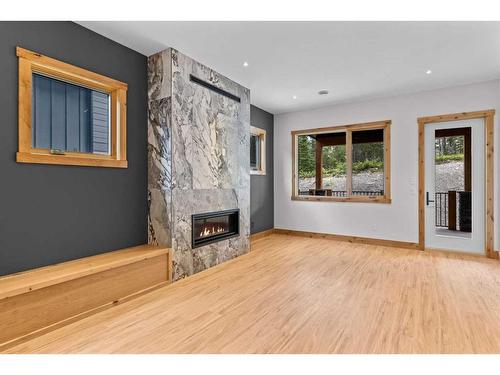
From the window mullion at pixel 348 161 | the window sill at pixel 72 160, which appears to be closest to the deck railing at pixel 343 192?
the window mullion at pixel 348 161

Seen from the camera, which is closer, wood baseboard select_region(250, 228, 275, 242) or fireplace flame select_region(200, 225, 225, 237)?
fireplace flame select_region(200, 225, 225, 237)

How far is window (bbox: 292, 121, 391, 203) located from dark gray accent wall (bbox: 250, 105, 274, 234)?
0.58 meters

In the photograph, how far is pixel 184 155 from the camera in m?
3.48

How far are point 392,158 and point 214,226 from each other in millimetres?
3656

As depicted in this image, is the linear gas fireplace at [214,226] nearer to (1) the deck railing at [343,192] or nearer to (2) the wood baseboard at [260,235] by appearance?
(2) the wood baseboard at [260,235]

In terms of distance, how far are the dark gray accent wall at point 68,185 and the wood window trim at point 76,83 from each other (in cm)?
6

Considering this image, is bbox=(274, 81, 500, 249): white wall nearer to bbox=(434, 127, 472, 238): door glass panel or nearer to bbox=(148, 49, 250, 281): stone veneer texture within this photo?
bbox=(434, 127, 472, 238): door glass panel

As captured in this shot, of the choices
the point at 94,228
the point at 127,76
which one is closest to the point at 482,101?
the point at 127,76

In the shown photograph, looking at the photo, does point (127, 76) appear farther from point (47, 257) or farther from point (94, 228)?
point (47, 257)

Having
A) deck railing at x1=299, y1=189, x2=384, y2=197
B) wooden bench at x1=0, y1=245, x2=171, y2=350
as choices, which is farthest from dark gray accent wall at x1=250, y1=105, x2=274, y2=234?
wooden bench at x1=0, y1=245, x2=171, y2=350

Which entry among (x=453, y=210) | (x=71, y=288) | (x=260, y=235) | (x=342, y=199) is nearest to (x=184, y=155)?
(x=71, y=288)

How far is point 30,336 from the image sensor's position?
2055 mm

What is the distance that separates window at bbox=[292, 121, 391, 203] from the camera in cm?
543

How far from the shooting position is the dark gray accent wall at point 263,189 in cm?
585
